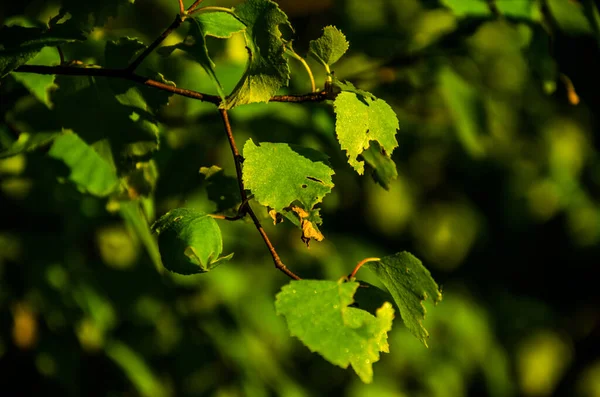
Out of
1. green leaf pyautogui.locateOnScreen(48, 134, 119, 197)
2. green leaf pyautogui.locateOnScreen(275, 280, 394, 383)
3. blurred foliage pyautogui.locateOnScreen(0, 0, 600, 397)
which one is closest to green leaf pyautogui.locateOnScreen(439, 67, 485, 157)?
blurred foliage pyautogui.locateOnScreen(0, 0, 600, 397)

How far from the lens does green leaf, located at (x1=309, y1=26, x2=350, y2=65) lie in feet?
1.94

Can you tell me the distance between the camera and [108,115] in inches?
27.3

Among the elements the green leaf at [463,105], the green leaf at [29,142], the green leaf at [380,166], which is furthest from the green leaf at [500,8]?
the green leaf at [29,142]

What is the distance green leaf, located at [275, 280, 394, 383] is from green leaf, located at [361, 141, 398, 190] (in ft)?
0.61

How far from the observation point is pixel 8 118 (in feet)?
2.87

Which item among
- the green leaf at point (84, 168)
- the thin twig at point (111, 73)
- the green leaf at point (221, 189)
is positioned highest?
the thin twig at point (111, 73)

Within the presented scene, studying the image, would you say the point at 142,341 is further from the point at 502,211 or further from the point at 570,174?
the point at 570,174

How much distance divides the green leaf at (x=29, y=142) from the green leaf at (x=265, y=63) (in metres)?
0.36

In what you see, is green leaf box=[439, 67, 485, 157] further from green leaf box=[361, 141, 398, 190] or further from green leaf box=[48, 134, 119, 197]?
green leaf box=[48, 134, 119, 197]

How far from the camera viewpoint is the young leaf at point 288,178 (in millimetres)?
550

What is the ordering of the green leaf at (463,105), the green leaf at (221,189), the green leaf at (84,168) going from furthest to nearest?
the green leaf at (463,105) < the green leaf at (84,168) < the green leaf at (221,189)

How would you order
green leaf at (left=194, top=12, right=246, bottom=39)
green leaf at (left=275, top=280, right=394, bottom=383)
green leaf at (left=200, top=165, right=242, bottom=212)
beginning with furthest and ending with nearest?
green leaf at (left=200, top=165, right=242, bottom=212) → green leaf at (left=194, top=12, right=246, bottom=39) → green leaf at (left=275, top=280, right=394, bottom=383)

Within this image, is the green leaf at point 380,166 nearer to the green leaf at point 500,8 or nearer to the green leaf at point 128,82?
the green leaf at point 128,82

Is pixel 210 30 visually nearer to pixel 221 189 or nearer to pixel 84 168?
pixel 221 189
